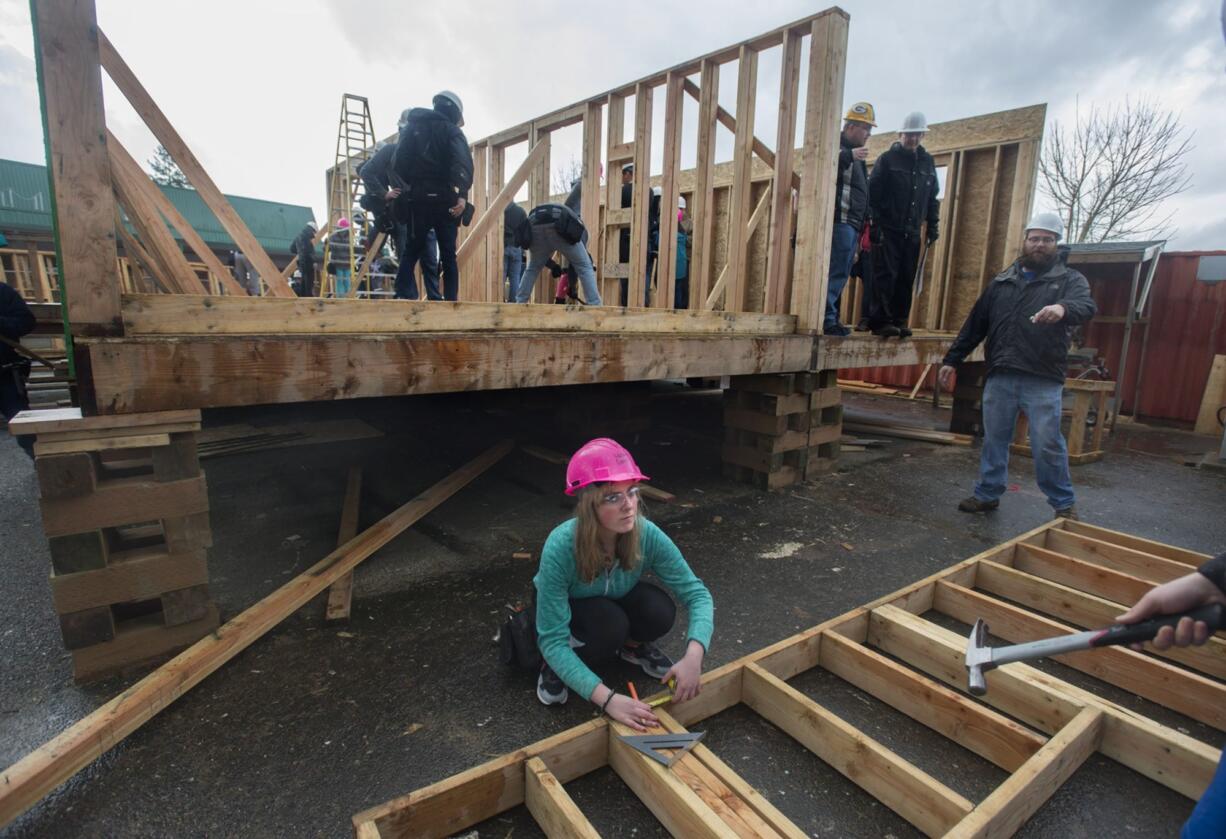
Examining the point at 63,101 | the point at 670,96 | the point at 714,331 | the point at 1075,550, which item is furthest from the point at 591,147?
the point at 1075,550

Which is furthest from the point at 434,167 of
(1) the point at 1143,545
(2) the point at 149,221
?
(1) the point at 1143,545

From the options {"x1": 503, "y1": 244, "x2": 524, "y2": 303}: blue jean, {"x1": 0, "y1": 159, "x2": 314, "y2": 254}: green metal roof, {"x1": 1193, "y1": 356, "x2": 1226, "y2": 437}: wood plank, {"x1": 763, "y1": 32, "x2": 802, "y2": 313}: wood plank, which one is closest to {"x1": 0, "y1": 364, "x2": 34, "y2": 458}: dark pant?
{"x1": 503, "y1": 244, "x2": 524, "y2": 303}: blue jean

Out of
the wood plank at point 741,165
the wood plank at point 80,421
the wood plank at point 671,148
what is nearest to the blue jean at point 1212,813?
the wood plank at point 80,421

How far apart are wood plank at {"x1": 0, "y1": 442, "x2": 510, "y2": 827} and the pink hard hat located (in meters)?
1.67

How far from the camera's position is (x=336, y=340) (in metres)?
2.87

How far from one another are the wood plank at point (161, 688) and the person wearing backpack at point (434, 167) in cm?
223

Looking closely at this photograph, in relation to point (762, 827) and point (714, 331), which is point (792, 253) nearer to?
point (714, 331)

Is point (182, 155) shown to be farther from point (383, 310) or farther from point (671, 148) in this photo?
point (671, 148)

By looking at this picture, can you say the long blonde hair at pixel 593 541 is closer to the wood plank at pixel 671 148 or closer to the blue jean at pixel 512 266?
the wood plank at pixel 671 148

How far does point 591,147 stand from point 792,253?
278 cm

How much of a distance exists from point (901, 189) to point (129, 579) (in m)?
6.46

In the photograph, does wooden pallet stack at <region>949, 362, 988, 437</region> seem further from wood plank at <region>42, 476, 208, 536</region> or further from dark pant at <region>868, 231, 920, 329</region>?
wood plank at <region>42, 476, 208, 536</region>

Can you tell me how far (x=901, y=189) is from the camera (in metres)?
5.89

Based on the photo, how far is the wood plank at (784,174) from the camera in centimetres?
480
